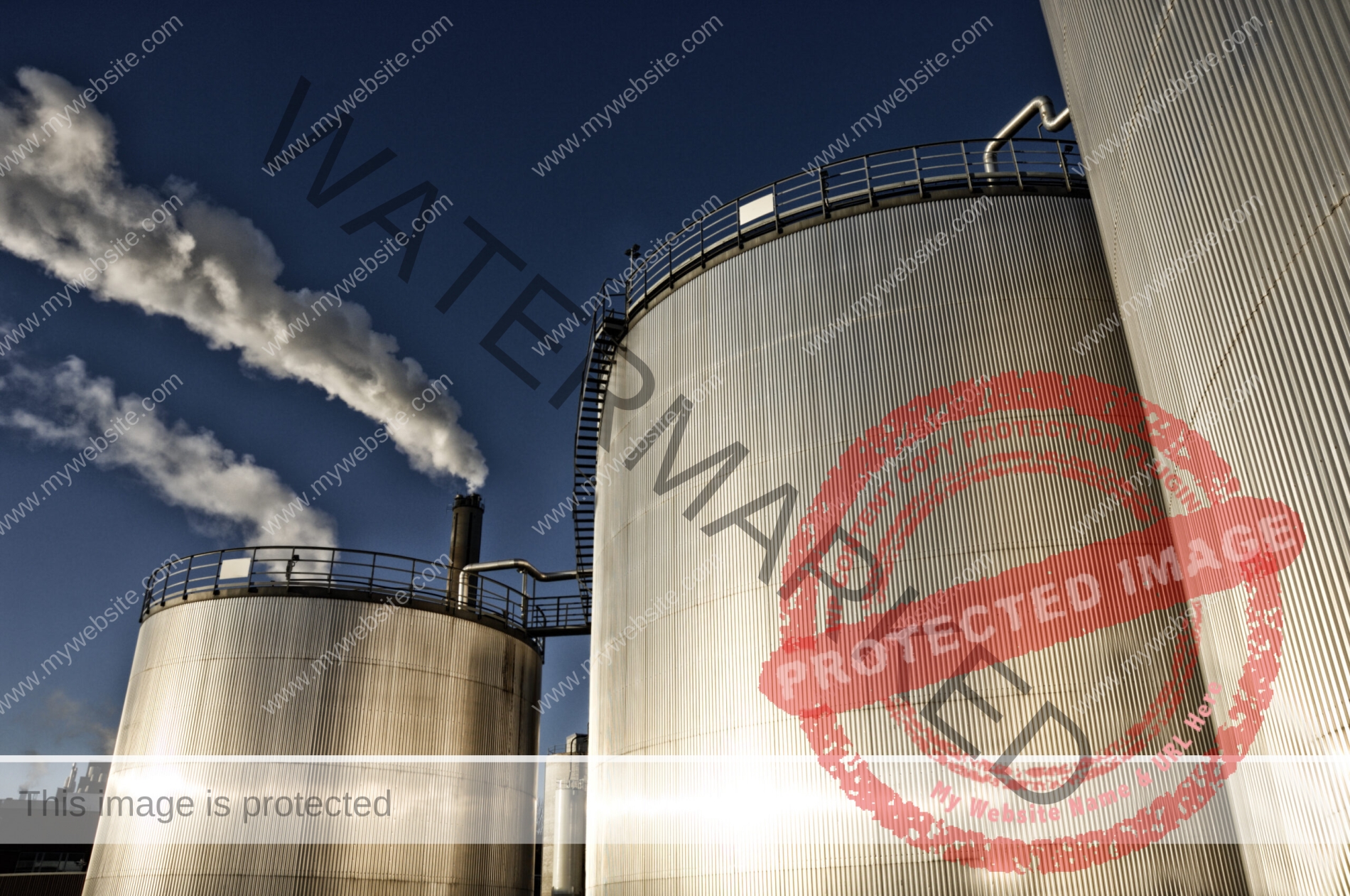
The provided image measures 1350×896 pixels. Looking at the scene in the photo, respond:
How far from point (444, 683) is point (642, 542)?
398 inches

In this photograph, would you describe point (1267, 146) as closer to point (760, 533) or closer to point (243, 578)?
point (760, 533)

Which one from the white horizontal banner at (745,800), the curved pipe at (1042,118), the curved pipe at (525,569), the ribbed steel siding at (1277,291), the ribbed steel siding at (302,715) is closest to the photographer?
the ribbed steel siding at (1277,291)

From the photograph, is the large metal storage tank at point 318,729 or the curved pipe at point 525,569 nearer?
the large metal storage tank at point 318,729

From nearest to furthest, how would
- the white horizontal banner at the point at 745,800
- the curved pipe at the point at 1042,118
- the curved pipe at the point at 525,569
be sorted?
the white horizontal banner at the point at 745,800 < the curved pipe at the point at 1042,118 < the curved pipe at the point at 525,569

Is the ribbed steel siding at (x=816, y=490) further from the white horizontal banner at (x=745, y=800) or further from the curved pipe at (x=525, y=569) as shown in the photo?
the curved pipe at (x=525, y=569)

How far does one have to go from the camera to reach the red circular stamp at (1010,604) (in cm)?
1169

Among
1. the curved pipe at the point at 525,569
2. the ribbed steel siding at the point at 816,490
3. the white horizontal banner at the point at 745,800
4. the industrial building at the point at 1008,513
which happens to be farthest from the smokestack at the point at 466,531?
the ribbed steel siding at the point at 816,490

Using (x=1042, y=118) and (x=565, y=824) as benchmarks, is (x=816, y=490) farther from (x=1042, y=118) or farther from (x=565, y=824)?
(x=565, y=824)

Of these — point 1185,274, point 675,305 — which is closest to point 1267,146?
point 1185,274

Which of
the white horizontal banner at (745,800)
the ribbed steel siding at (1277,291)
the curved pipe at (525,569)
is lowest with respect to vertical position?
the white horizontal banner at (745,800)

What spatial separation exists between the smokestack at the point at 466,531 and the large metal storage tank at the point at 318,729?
18.3 ft

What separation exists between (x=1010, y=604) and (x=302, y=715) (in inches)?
687

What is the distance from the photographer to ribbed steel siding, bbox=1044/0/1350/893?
302 inches

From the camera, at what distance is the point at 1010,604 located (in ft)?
43.0
